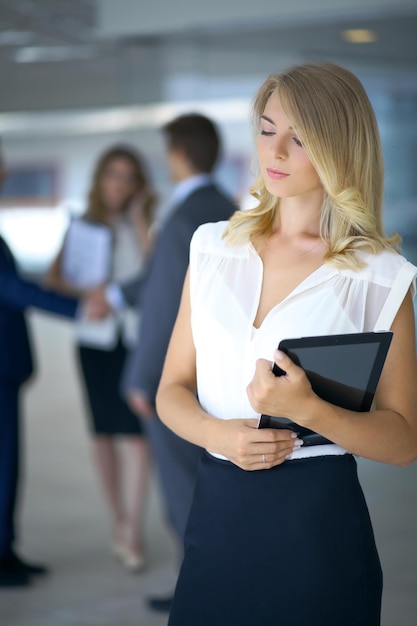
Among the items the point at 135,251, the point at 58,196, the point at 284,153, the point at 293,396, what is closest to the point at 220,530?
the point at 293,396

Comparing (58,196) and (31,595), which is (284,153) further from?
(58,196)

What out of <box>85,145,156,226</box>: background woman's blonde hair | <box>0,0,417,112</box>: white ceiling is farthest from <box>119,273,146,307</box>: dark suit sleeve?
<box>0,0,417,112</box>: white ceiling

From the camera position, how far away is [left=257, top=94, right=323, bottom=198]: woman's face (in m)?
1.69

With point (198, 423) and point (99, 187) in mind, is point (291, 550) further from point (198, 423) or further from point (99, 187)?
point (99, 187)

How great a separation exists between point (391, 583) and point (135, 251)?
2.28 metres

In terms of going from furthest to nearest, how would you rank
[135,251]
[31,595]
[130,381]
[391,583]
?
[135,251] < [31,595] < [130,381] < [391,583]

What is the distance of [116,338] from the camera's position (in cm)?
428

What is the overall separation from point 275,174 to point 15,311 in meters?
2.45

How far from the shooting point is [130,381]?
11.0ft

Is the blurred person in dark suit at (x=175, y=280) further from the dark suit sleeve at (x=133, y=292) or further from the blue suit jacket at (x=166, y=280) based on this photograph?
the dark suit sleeve at (x=133, y=292)

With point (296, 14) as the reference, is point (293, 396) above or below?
below

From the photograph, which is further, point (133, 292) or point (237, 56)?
point (237, 56)

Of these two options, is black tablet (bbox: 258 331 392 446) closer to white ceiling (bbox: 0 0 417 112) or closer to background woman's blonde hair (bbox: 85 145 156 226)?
background woman's blonde hair (bbox: 85 145 156 226)

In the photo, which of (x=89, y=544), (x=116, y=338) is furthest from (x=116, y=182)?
(x=89, y=544)
